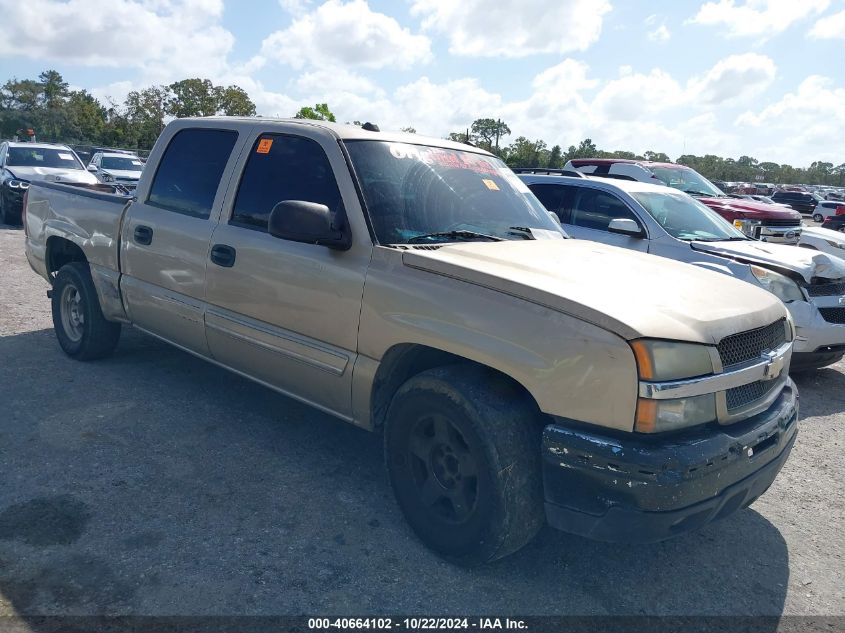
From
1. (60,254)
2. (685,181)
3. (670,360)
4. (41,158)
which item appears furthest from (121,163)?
(670,360)

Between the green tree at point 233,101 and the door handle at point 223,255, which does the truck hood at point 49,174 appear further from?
the green tree at point 233,101

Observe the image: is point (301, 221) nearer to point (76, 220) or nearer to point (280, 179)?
point (280, 179)

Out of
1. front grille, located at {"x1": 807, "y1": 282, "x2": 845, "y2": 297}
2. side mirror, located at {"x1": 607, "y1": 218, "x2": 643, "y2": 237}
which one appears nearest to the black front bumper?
front grille, located at {"x1": 807, "y1": 282, "x2": 845, "y2": 297}

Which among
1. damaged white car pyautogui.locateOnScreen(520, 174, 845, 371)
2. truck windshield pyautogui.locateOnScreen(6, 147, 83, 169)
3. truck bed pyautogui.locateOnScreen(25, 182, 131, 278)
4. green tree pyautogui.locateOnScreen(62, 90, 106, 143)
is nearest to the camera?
truck bed pyautogui.locateOnScreen(25, 182, 131, 278)

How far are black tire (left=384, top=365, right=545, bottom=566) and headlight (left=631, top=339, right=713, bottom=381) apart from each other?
55 cm

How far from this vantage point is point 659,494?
2416mm

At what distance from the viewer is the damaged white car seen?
5805 millimetres

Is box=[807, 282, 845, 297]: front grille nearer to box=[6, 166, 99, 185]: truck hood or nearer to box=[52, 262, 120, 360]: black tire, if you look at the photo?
box=[52, 262, 120, 360]: black tire

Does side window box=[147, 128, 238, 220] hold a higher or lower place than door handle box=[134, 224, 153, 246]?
higher

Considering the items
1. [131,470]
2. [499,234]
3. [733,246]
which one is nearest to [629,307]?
[499,234]

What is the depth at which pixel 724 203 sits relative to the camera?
10.1 meters

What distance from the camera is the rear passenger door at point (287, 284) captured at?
11.0ft

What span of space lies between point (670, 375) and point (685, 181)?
9.97 meters

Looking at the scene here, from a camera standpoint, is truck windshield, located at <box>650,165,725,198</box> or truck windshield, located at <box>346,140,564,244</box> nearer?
truck windshield, located at <box>346,140,564,244</box>
